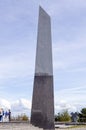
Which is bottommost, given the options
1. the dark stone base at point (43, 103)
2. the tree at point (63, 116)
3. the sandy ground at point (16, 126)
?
the sandy ground at point (16, 126)

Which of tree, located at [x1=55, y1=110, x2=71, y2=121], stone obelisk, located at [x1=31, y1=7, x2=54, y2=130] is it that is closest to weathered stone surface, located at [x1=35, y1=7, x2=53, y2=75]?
stone obelisk, located at [x1=31, y1=7, x2=54, y2=130]

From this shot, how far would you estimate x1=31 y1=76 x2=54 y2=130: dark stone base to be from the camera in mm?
19188

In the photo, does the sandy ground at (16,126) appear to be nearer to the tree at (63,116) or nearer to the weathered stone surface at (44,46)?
the weathered stone surface at (44,46)

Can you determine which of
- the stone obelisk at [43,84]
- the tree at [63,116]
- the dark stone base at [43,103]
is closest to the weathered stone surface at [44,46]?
the stone obelisk at [43,84]

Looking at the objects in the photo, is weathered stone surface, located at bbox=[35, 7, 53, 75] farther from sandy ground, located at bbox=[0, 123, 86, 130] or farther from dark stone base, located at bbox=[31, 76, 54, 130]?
sandy ground, located at bbox=[0, 123, 86, 130]

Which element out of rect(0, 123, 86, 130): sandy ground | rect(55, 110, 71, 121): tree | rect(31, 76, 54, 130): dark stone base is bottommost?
rect(0, 123, 86, 130): sandy ground

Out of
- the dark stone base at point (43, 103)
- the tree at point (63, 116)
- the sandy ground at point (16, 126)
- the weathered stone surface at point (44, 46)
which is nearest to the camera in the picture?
the sandy ground at point (16, 126)

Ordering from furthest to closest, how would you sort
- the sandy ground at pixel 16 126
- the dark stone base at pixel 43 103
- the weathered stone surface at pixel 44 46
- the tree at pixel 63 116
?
the tree at pixel 63 116 → the weathered stone surface at pixel 44 46 → the dark stone base at pixel 43 103 → the sandy ground at pixel 16 126

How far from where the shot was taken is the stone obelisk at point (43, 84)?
63.0ft

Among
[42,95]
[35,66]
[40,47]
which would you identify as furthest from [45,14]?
[42,95]

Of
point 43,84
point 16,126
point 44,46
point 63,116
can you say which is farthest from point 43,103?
point 63,116

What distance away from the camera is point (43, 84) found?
19.5 metres

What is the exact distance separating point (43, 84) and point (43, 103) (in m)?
1.13

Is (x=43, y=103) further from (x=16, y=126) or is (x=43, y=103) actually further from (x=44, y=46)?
(x=44, y=46)
